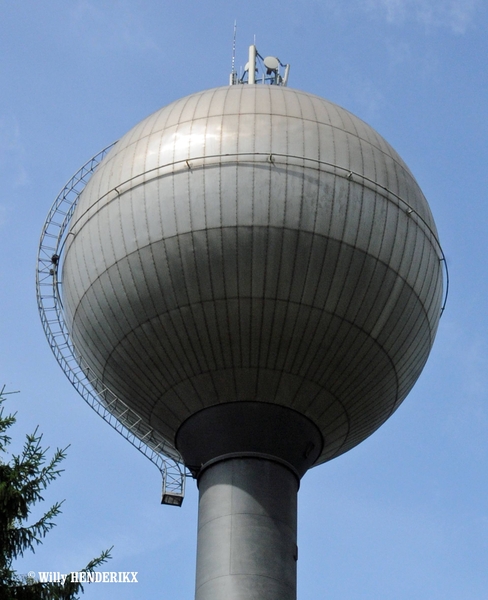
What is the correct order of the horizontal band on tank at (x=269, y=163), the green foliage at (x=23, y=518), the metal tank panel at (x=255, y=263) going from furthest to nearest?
the horizontal band on tank at (x=269, y=163), the metal tank panel at (x=255, y=263), the green foliage at (x=23, y=518)

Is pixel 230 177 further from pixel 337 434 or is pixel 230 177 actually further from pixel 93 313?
pixel 337 434

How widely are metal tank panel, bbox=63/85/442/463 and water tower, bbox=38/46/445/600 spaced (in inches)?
1.4

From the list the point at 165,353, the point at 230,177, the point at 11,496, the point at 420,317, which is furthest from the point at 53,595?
the point at 420,317

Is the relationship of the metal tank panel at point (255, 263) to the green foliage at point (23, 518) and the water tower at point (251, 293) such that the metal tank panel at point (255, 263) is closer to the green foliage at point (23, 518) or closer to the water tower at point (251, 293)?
the water tower at point (251, 293)

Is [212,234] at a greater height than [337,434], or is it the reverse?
[212,234]

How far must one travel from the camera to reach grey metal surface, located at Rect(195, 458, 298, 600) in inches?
752

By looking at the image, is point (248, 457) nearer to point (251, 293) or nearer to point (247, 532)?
point (247, 532)

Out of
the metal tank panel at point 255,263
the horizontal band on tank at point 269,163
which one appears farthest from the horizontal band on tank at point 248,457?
the horizontal band on tank at point 269,163

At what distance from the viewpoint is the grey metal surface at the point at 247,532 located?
1909cm

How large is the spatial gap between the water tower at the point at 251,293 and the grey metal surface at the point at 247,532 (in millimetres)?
31

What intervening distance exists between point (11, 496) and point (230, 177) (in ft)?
30.8

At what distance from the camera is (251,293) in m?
19.1

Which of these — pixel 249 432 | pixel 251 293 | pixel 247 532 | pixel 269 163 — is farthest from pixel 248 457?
pixel 269 163

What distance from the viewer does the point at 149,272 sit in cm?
1941
